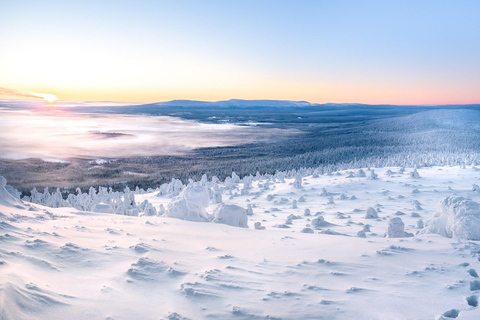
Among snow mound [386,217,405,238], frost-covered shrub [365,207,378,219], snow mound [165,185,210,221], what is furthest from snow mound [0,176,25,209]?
frost-covered shrub [365,207,378,219]

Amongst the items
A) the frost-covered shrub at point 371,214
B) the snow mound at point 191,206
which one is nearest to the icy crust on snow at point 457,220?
the frost-covered shrub at point 371,214

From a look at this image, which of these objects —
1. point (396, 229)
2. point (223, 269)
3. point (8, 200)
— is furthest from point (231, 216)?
point (8, 200)

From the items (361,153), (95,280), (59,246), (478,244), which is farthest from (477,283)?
(361,153)

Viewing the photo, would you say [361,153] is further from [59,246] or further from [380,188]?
[59,246]

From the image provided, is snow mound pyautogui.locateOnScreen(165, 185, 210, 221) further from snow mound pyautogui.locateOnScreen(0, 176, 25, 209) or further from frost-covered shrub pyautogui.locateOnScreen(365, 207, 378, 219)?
frost-covered shrub pyautogui.locateOnScreen(365, 207, 378, 219)

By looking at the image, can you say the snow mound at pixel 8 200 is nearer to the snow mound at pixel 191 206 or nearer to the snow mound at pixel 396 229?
the snow mound at pixel 191 206
